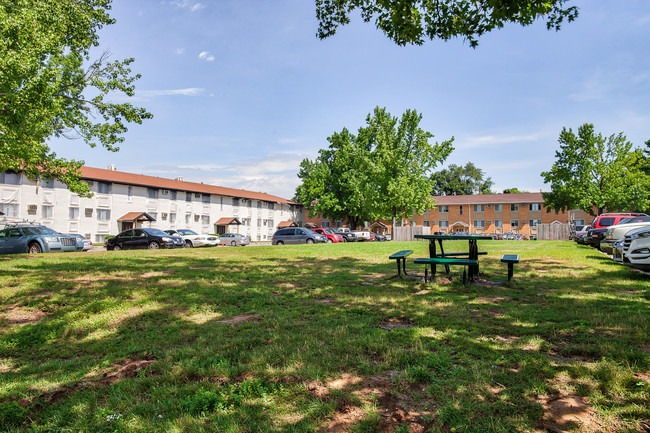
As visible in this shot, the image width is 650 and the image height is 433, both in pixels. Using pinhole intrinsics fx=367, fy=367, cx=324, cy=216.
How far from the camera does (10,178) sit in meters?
41.2

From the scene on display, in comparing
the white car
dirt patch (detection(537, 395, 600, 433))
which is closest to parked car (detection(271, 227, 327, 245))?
the white car

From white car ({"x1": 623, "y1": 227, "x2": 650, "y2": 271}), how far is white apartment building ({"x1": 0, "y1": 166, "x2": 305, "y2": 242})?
4100 cm

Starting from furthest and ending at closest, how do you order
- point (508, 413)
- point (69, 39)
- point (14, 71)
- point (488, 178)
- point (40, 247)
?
1. point (488, 178)
2. point (40, 247)
3. point (69, 39)
4. point (14, 71)
5. point (508, 413)

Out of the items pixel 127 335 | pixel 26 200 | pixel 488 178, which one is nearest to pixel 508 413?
pixel 127 335

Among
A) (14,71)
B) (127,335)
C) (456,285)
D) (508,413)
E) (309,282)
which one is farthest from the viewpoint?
(14,71)

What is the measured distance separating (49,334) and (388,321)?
4773 mm

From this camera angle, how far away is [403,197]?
145 ft

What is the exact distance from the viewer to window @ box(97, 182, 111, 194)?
4769 centimetres

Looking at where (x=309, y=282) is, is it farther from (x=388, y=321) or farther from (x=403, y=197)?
(x=403, y=197)

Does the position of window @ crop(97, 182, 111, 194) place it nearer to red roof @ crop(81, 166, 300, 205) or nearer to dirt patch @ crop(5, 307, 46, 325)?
red roof @ crop(81, 166, 300, 205)

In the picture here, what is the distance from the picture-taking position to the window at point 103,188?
47688 mm

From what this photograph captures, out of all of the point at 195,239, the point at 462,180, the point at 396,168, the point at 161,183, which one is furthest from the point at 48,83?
the point at 462,180

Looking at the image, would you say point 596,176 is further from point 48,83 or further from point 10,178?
point 10,178

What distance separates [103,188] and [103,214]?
135 inches
